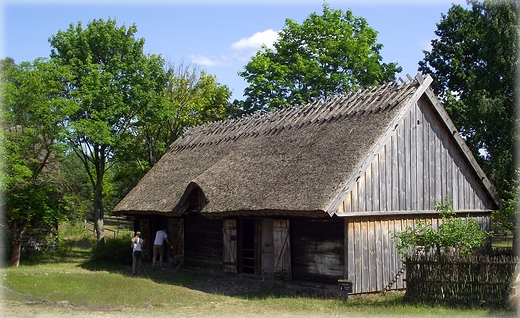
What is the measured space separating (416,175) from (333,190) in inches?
Answer: 170

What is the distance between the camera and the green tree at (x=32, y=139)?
23.3 meters

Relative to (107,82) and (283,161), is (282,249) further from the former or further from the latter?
(107,82)

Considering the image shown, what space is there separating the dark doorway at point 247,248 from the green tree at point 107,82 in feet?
28.9

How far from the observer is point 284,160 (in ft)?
65.4

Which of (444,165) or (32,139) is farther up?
(32,139)

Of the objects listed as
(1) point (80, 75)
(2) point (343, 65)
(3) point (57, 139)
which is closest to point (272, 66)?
(2) point (343, 65)

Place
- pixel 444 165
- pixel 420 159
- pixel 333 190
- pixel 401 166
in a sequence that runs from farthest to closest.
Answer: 1. pixel 444 165
2. pixel 420 159
3. pixel 401 166
4. pixel 333 190

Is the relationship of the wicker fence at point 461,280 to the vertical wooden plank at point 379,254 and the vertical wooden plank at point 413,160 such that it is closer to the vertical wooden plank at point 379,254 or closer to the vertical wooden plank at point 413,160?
the vertical wooden plank at point 379,254

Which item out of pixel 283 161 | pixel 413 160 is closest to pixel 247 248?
pixel 283 161

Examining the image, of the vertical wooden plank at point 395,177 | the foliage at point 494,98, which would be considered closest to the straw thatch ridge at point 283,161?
the vertical wooden plank at point 395,177

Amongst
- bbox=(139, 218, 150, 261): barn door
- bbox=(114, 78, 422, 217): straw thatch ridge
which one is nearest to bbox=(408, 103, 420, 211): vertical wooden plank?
bbox=(114, 78, 422, 217): straw thatch ridge

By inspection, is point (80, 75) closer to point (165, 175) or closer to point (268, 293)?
point (165, 175)

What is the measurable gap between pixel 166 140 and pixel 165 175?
12.8m

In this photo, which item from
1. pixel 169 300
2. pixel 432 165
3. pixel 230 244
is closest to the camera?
pixel 169 300
